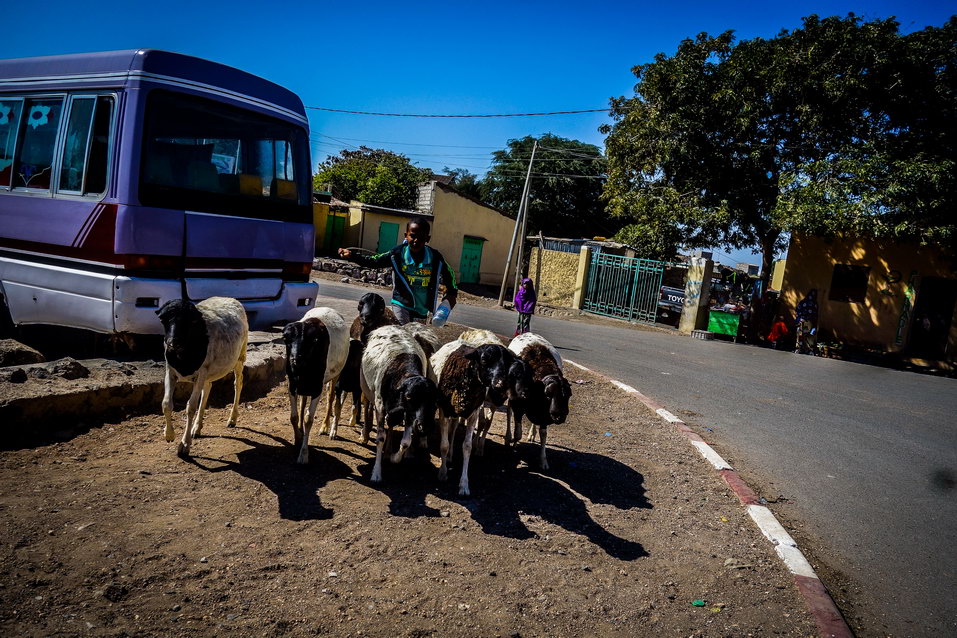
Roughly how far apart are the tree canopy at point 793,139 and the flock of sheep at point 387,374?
49.2ft

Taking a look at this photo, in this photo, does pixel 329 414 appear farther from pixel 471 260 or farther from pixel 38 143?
pixel 471 260

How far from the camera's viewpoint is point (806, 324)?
1877 cm

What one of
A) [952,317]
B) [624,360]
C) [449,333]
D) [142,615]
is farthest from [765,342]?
[142,615]

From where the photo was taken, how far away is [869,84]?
1728 cm

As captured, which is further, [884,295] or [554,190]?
[554,190]

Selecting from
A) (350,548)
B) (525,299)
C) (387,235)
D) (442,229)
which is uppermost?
(442,229)

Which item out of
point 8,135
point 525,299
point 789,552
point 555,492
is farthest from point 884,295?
point 8,135

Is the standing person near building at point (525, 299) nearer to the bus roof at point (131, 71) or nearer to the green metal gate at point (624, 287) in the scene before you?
the bus roof at point (131, 71)

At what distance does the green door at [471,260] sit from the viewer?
111 feet

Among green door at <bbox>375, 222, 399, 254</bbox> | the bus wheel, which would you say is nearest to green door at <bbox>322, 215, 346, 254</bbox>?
green door at <bbox>375, 222, 399, 254</bbox>

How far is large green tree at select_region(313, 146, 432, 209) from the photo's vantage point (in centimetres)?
3872

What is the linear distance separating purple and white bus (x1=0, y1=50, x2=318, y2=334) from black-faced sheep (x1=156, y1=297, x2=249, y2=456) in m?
1.18

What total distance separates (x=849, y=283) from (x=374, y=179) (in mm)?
27958

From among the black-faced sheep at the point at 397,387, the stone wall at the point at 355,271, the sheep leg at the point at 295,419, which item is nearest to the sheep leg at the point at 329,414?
the sheep leg at the point at 295,419
